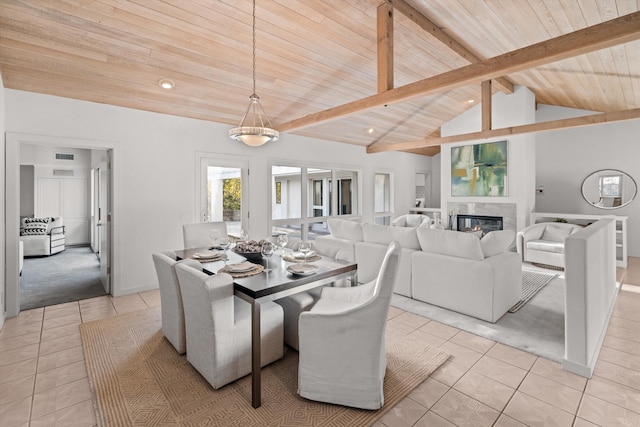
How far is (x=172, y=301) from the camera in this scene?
8.41ft

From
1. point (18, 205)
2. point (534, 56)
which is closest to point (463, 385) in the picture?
point (534, 56)

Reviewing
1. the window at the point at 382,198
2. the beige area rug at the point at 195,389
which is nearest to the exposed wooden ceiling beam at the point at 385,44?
the beige area rug at the point at 195,389

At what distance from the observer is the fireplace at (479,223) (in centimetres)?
687

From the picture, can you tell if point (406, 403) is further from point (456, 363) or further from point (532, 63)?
point (532, 63)

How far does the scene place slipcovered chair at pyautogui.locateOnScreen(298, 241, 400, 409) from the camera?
1.82 m

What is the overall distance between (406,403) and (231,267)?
1527mm

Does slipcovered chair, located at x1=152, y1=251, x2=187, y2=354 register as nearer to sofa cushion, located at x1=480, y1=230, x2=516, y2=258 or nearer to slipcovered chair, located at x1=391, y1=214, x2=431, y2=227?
sofa cushion, located at x1=480, y1=230, x2=516, y2=258

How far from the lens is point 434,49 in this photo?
4.50 m

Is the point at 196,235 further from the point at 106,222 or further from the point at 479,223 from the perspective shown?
the point at 479,223

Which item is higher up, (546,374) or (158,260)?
(158,260)

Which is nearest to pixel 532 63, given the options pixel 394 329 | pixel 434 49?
pixel 434 49

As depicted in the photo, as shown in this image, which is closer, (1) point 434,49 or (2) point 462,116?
(1) point 434,49

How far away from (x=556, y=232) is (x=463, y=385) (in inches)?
196

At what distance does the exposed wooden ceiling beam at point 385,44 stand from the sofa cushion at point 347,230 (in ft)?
6.09
